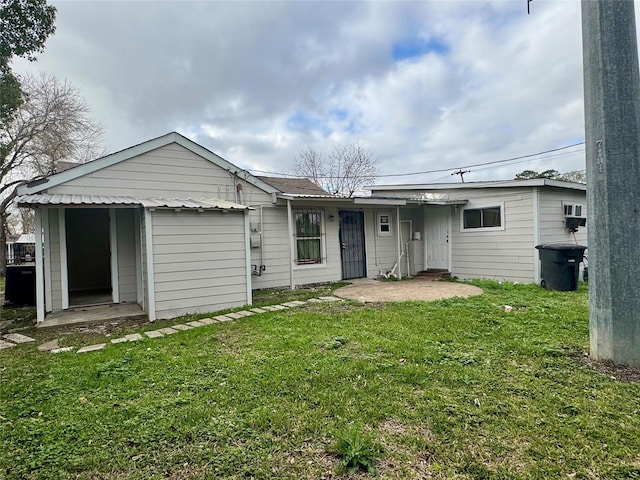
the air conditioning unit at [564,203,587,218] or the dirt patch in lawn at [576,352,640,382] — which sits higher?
the air conditioning unit at [564,203,587,218]

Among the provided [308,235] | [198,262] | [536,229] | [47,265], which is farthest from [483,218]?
[47,265]

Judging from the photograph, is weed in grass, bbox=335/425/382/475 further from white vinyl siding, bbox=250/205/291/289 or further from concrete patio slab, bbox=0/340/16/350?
white vinyl siding, bbox=250/205/291/289

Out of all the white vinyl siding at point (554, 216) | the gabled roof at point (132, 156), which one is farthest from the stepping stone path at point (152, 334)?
the white vinyl siding at point (554, 216)

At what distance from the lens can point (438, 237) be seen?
10.9 m

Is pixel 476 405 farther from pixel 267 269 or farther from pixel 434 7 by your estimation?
pixel 434 7

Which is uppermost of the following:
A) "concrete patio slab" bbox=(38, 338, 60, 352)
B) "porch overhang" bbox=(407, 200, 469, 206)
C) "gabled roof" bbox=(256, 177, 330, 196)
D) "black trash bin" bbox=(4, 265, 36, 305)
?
"gabled roof" bbox=(256, 177, 330, 196)

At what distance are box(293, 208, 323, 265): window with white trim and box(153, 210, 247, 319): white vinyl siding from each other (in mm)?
2755

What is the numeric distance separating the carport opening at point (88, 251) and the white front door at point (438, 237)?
9.82 metres

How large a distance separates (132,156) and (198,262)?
296 centimetres

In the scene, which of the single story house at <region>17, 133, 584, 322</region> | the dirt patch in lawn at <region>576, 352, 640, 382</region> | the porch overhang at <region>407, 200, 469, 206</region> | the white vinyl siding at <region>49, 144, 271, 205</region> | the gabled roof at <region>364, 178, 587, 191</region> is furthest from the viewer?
the porch overhang at <region>407, 200, 469, 206</region>

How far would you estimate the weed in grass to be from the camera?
6.45 feet

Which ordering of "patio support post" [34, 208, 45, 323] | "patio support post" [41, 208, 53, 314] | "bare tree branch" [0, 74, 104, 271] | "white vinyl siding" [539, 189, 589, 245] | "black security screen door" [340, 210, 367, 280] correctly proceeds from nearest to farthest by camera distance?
"patio support post" [34, 208, 45, 323] < "patio support post" [41, 208, 53, 314] < "white vinyl siding" [539, 189, 589, 245] < "black security screen door" [340, 210, 367, 280] < "bare tree branch" [0, 74, 104, 271]

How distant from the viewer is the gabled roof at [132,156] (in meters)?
6.22

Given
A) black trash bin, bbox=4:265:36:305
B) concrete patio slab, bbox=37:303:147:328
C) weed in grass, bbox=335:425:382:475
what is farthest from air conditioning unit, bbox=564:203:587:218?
black trash bin, bbox=4:265:36:305
